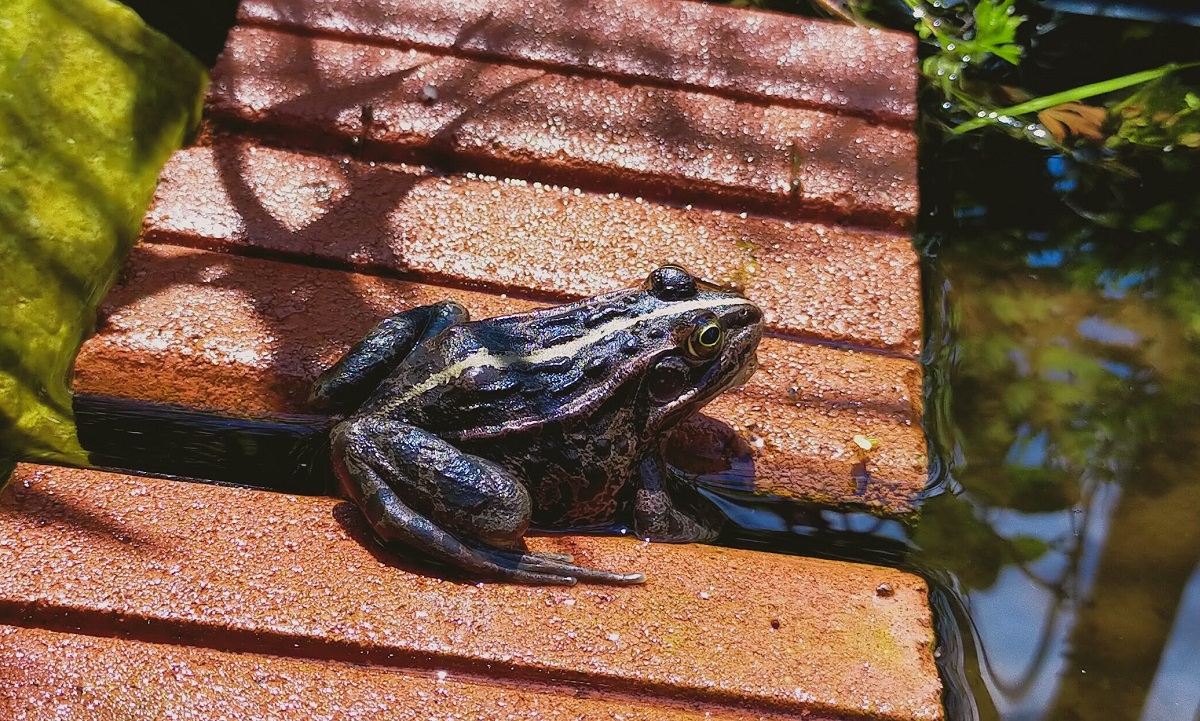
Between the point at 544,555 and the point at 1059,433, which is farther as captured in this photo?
the point at 1059,433

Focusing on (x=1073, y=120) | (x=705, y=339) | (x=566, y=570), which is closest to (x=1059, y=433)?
(x=705, y=339)

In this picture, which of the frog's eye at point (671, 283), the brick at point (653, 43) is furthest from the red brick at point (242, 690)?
the brick at point (653, 43)

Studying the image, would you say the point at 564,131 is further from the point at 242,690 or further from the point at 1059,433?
the point at 242,690

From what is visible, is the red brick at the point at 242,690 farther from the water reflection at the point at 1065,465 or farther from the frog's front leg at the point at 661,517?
the water reflection at the point at 1065,465

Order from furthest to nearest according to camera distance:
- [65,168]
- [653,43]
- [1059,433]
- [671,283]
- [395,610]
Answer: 1. [653,43]
2. [1059,433]
3. [65,168]
4. [671,283]
5. [395,610]

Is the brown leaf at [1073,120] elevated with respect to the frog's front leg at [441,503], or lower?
elevated
